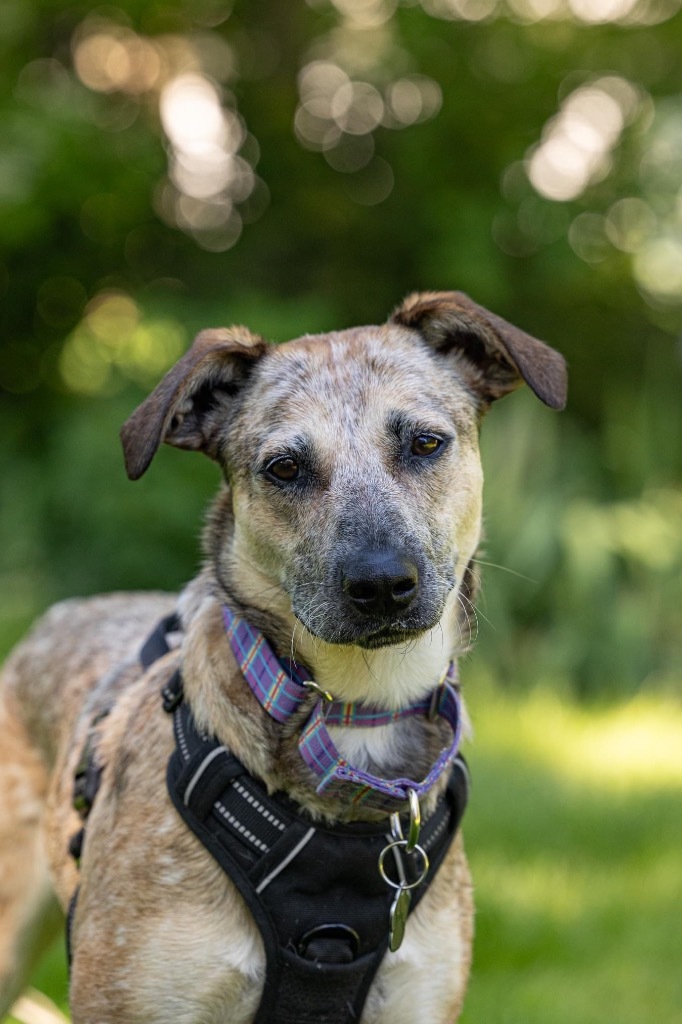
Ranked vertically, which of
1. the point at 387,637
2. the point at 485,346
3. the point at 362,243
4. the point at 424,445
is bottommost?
the point at 387,637

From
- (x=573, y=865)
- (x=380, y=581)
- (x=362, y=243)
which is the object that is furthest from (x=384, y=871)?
(x=362, y=243)

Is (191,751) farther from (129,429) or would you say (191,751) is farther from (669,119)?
(669,119)

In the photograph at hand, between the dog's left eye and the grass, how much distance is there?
2.08 metres

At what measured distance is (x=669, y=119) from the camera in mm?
10141

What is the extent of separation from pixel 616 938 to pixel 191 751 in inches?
103

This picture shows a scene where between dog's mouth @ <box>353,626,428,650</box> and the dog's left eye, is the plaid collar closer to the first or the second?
dog's mouth @ <box>353,626,428,650</box>

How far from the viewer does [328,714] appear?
2.90 m

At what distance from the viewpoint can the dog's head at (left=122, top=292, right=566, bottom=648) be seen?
2.75 metres

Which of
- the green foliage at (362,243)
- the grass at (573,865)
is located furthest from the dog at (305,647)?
the green foliage at (362,243)

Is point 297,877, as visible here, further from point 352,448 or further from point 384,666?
point 352,448

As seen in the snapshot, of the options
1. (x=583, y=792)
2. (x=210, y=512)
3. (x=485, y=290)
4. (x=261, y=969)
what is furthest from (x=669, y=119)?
(x=261, y=969)

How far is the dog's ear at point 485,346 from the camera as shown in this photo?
2.96 metres

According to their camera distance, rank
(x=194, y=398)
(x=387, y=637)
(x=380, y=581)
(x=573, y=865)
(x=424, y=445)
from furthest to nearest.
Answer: (x=573, y=865), (x=194, y=398), (x=424, y=445), (x=387, y=637), (x=380, y=581)

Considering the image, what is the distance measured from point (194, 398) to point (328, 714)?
0.97 metres
